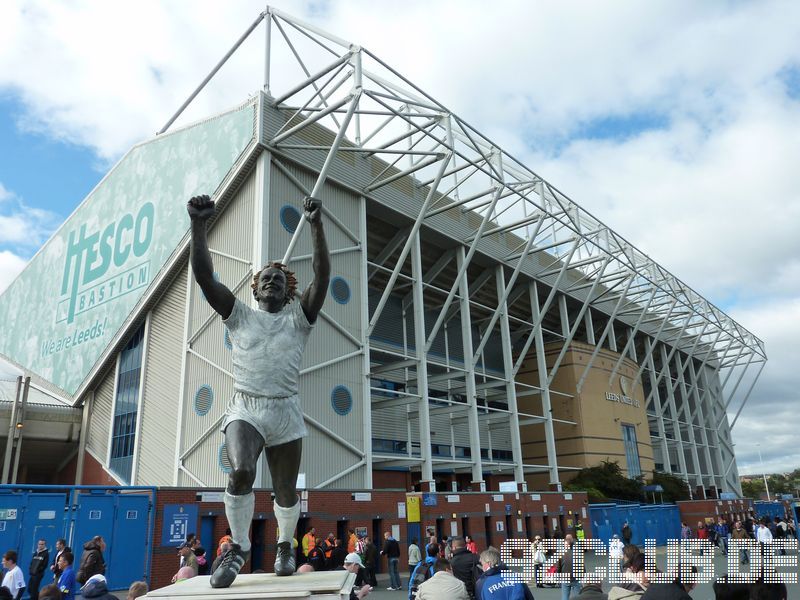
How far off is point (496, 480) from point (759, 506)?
19.1m

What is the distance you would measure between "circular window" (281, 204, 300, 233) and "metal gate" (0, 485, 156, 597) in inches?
395

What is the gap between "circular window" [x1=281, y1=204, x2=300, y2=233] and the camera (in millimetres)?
21984

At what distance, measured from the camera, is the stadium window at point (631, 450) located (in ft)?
132

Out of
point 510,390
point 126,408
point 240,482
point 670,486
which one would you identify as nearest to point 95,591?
point 240,482

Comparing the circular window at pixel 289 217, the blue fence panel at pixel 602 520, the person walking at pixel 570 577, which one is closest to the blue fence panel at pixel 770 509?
the blue fence panel at pixel 602 520

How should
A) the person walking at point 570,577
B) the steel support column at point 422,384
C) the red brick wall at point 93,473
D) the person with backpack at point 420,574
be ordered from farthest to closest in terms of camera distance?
the red brick wall at point 93,473 < the steel support column at point 422,384 < the person walking at point 570,577 < the person with backpack at point 420,574

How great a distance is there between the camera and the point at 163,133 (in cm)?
2620

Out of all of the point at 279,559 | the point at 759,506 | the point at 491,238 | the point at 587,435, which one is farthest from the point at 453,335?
the point at 279,559

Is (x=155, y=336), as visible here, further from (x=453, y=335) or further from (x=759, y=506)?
(x=759, y=506)

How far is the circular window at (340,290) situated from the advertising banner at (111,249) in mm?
5377

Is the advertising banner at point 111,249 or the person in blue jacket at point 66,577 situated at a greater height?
the advertising banner at point 111,249

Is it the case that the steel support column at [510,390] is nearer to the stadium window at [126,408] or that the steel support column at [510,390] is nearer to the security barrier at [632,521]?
the security barrier at [632,521]

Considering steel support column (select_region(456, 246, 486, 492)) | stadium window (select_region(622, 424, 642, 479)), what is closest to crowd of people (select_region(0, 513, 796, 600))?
steel support column (select_region(456, 246, 486, 492))

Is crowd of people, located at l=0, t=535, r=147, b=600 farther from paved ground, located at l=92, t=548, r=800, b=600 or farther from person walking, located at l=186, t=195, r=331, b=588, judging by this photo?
paved ground, located at l=92, t=548, r=800, b=600
